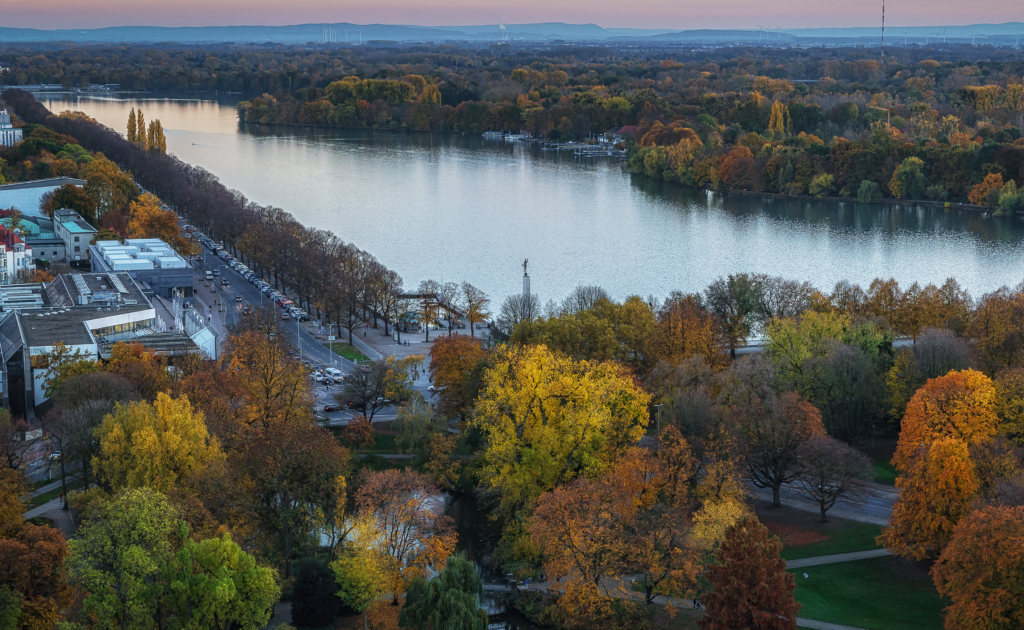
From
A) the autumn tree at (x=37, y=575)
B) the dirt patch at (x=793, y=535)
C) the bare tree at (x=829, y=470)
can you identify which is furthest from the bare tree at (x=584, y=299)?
the autumn tree at (x=37, y=575)

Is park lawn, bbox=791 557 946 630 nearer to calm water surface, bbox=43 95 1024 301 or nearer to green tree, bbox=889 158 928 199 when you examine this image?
calm water surface, bbox=43 95 1024 301

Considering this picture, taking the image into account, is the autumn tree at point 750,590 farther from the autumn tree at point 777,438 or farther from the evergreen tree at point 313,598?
the evergreen tree at point 313,598

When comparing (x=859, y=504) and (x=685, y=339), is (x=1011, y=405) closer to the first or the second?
(x=859, y=504)

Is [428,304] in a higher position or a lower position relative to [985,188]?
lower

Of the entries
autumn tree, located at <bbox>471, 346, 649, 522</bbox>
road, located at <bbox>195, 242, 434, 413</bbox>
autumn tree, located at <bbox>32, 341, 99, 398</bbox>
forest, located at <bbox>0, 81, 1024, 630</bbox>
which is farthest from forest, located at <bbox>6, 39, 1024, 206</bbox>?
autumn tree, located at <bbox>32, 341, 99, 398</bbox>

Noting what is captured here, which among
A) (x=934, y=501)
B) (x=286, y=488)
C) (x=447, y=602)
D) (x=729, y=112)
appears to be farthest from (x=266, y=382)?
(x=729, y=112)

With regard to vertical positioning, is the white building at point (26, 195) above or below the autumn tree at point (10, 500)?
above

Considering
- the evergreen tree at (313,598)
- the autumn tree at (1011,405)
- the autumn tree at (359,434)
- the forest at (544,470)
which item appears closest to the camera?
the forest at (544,470)

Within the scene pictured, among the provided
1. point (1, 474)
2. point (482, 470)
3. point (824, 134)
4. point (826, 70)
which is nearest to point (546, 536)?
point (482, 470)

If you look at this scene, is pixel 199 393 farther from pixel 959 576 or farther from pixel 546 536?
pixel 959 576
